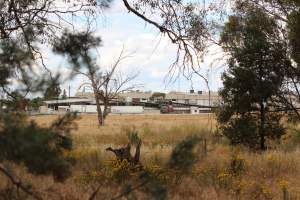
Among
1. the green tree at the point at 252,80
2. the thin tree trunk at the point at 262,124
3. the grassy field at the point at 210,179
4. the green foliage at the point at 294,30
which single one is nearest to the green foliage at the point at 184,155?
the grassy field at the point at 210,179

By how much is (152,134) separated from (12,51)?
21.8 metres

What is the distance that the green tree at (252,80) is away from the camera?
60.8ft

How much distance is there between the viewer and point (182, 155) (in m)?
5.02

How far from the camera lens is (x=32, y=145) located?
13.3 feet

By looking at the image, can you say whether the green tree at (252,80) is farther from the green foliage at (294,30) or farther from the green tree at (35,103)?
the green tree at (35,103)

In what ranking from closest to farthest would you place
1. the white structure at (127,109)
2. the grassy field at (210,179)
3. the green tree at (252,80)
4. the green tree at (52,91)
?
the green tree at (52,91), the grassy field at (210,179), the green tree at (252,80), the white structure at (127,109)

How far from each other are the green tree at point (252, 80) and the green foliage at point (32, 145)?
534 inches

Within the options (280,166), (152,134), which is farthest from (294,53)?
(152,134)

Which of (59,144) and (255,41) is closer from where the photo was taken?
(59,144)

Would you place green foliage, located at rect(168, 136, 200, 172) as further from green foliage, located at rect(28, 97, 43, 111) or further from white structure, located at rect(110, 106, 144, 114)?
white structure, located at rect(110, 106, 144, 114)

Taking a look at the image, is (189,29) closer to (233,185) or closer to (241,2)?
(233,185)

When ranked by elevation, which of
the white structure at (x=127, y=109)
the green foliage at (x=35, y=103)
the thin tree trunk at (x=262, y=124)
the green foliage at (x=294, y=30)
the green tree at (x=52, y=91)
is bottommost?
the thin tree trunk at (x=262, y=124)

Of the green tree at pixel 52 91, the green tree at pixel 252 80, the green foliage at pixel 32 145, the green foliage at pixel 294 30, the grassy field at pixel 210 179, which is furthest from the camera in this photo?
the green tree at pixel 252 80

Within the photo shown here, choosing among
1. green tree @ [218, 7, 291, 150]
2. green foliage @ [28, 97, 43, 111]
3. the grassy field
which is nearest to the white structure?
green tree @ [218, 7, 291, 150]
